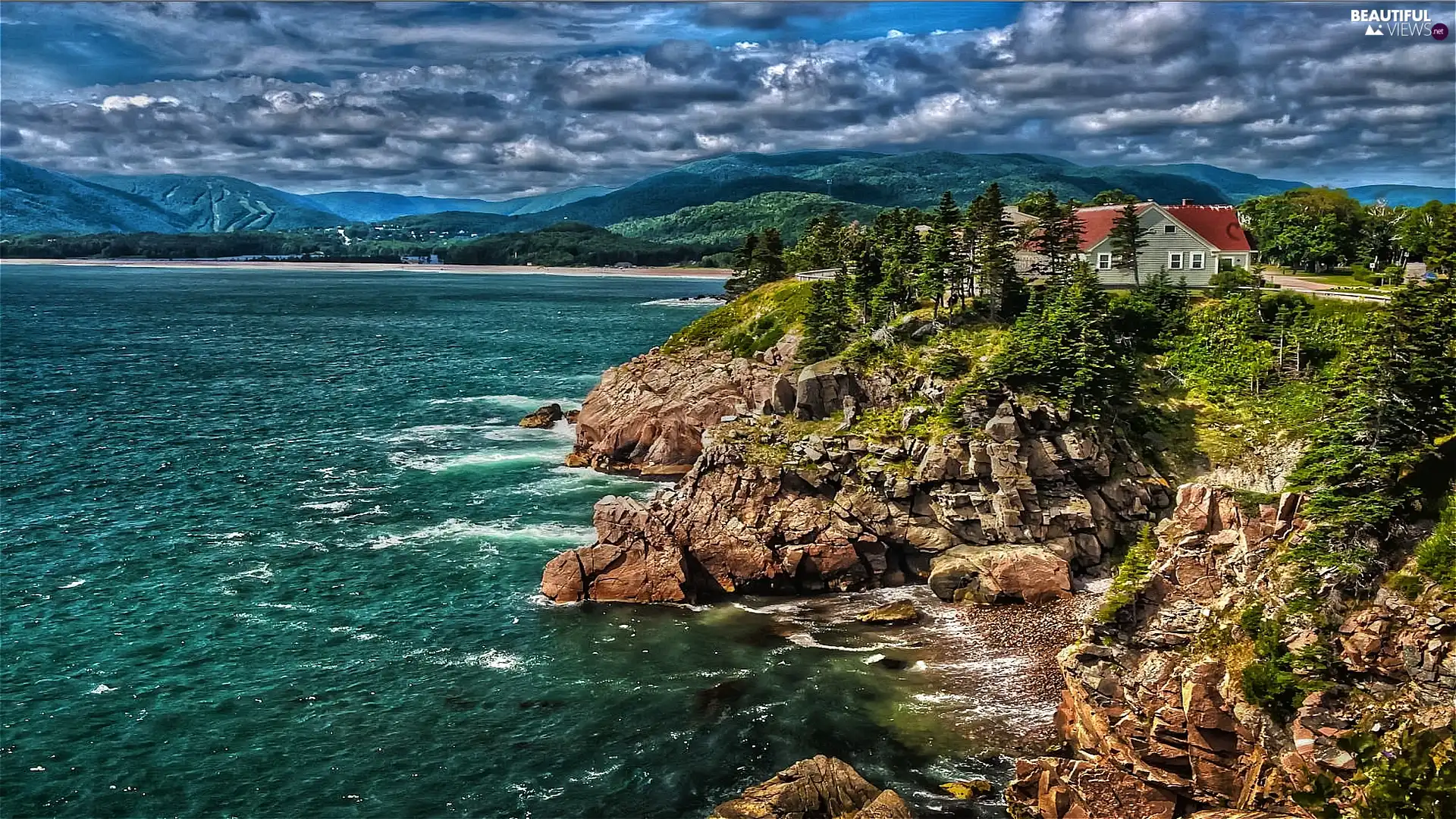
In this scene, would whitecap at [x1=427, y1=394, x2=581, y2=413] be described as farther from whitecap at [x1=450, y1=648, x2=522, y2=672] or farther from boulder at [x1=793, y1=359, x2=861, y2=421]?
whitecap at [x1=450, y1=648, x2=522, y2=672]

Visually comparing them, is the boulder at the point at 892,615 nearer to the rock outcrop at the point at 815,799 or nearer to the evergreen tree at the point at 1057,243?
the rock outcrop at the point at 815,799

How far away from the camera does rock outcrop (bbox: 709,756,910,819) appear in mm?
28719

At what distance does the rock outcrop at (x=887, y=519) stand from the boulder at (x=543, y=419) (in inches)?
1353

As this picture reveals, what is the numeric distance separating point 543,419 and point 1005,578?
50619 mm

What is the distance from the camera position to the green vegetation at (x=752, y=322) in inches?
3366

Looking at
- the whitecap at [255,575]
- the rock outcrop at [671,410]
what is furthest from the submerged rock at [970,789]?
the whitecap at [255,575]

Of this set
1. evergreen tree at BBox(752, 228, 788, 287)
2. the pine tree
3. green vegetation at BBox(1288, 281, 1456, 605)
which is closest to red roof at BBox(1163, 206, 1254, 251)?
the pine tree

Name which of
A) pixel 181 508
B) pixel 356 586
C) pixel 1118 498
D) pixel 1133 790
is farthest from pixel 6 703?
pixel 1118 498

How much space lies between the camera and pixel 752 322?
298 feet

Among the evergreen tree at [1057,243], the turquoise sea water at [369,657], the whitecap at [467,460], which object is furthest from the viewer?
the whitecap at [467,460]

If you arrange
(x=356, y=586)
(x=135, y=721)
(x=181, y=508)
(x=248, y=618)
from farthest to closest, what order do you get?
(x=181, y=508), (x=356, y=586), (x=248, y=618), (x=135, y=721)

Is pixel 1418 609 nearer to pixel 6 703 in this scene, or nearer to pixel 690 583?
pixel 690 583

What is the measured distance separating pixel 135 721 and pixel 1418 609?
42505 millimetres

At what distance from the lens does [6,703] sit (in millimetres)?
38781
